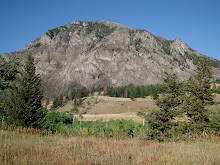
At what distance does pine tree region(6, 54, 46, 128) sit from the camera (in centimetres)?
2148

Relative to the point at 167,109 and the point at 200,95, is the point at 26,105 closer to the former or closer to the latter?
the point at 167,109

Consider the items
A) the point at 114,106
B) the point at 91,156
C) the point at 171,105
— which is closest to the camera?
the point at 91,156

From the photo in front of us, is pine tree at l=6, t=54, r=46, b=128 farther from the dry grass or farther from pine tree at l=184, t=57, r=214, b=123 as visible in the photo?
the dry grass

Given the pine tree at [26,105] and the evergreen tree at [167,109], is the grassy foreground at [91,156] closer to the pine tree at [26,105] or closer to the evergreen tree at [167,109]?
the evergreen tree at [167,109]

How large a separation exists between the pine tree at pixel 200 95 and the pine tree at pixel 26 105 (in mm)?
18713

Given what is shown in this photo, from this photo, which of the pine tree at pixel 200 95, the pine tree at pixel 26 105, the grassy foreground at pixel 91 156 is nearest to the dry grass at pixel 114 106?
the pine tree at pixel 200 95

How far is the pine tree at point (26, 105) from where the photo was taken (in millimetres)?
21484

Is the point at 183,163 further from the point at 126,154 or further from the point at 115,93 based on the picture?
the point at 115,93

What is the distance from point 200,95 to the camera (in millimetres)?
19469

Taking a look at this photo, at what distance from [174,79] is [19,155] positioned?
19174 millimetres

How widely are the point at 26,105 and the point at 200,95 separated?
21.5 m

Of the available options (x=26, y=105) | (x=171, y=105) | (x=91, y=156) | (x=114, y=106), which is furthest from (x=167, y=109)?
(x=114, y=106)

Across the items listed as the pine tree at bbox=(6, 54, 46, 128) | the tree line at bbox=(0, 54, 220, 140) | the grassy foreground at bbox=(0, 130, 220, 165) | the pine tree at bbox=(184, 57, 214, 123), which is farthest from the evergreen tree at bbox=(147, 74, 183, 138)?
the pine tree at bbox=(6, 54, 46, 128)

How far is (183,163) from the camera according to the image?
5.52 meters
